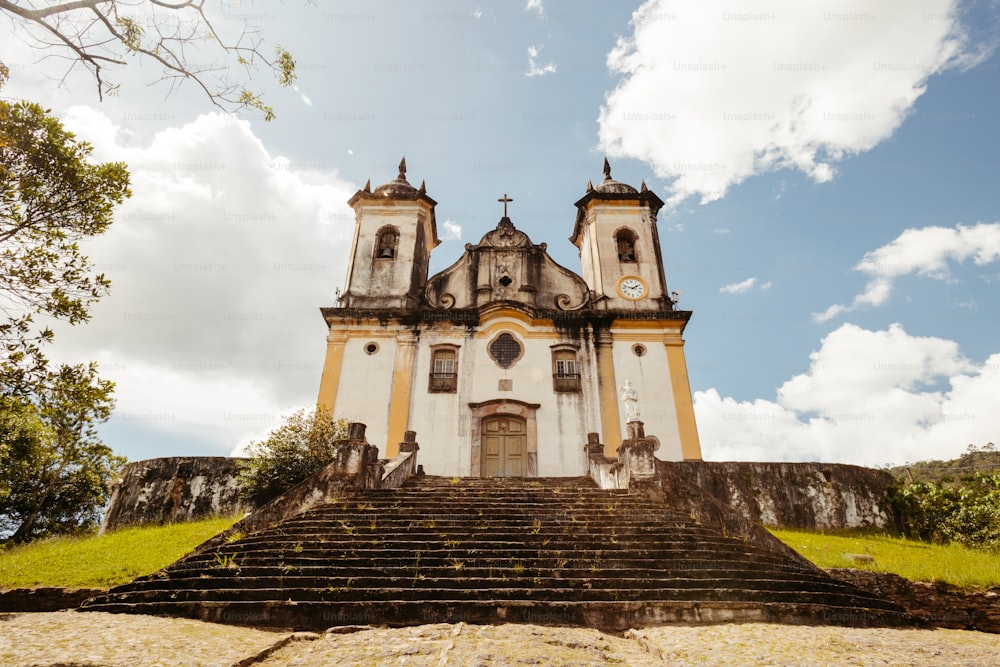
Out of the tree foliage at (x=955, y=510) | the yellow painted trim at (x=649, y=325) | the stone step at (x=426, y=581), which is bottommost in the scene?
the stone step at (x=426, y=581)

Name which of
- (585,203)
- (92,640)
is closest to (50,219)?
(92,640)

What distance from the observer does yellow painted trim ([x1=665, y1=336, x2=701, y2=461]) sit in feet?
44.3

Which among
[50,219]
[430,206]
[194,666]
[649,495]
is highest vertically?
[430,206]

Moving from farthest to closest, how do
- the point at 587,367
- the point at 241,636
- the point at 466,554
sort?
the point at 587,367
the point at 466,554
the point at 241,636

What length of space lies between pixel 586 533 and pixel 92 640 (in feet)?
16.0

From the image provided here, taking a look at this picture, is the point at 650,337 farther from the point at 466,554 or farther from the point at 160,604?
the point at 160,604

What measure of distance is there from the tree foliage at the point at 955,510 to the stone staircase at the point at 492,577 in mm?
7044

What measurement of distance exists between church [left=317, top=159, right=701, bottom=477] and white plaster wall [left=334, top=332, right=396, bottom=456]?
0.03 m

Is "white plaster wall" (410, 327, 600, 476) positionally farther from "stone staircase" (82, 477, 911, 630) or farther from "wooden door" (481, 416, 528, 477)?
"stone staircase" (82, 477, 911, 630)

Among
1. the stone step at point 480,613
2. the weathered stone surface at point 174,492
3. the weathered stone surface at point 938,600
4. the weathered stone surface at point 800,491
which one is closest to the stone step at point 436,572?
the stone step at point 480,613

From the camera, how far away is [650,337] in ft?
50.3

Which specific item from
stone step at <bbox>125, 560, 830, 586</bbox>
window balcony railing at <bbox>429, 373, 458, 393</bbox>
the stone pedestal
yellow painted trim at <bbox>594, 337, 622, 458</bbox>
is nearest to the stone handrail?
stone step at <bbox>125, 560, 830, 586</bbox>

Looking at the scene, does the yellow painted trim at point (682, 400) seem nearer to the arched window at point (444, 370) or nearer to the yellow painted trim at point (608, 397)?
the yellow painted trim at point (608, 397)

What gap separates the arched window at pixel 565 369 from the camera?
47.3ft
